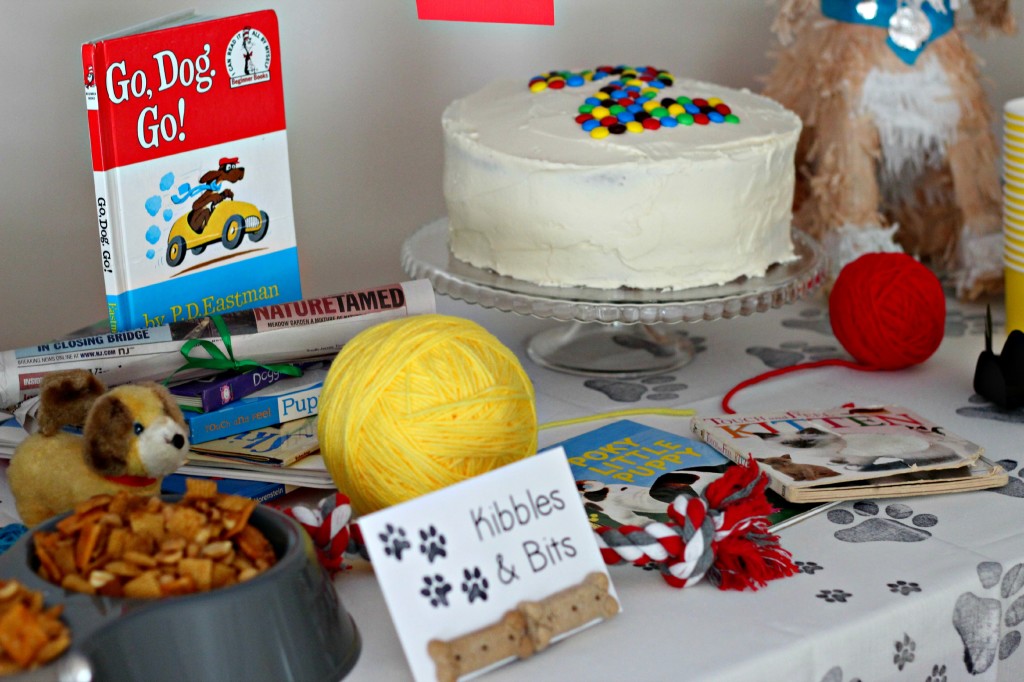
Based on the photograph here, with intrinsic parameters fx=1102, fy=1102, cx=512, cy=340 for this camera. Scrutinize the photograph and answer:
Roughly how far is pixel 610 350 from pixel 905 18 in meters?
0.42

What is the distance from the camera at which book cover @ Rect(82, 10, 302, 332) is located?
0.71 m

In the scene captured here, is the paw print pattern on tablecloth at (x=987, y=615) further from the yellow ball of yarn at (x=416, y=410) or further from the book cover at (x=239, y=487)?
the book cover at (x=239, y=487)

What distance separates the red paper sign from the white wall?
318 mm

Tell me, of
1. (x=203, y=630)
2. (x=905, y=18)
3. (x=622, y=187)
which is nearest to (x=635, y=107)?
(x=622, y=187)

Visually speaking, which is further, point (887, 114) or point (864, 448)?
point (887, 114)

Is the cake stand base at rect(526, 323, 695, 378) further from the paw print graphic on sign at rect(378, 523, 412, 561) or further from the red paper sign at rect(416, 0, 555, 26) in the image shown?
the paw print graphic on sign at rect(378, 523, 412, 561)

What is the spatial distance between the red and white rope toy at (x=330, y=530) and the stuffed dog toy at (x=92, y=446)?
3.0 inches

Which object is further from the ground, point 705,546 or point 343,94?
point 343,94

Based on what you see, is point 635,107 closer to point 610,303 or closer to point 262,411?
point 610,303

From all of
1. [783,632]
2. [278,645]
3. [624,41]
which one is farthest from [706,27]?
[278,645]

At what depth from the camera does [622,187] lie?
0.81 meters

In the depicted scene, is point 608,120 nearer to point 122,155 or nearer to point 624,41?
point 122,155

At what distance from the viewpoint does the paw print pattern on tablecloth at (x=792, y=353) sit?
0.98m

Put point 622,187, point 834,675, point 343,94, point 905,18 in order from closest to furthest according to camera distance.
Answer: point 834,675 → point 622,187 → point 905,18 → point 343,94
